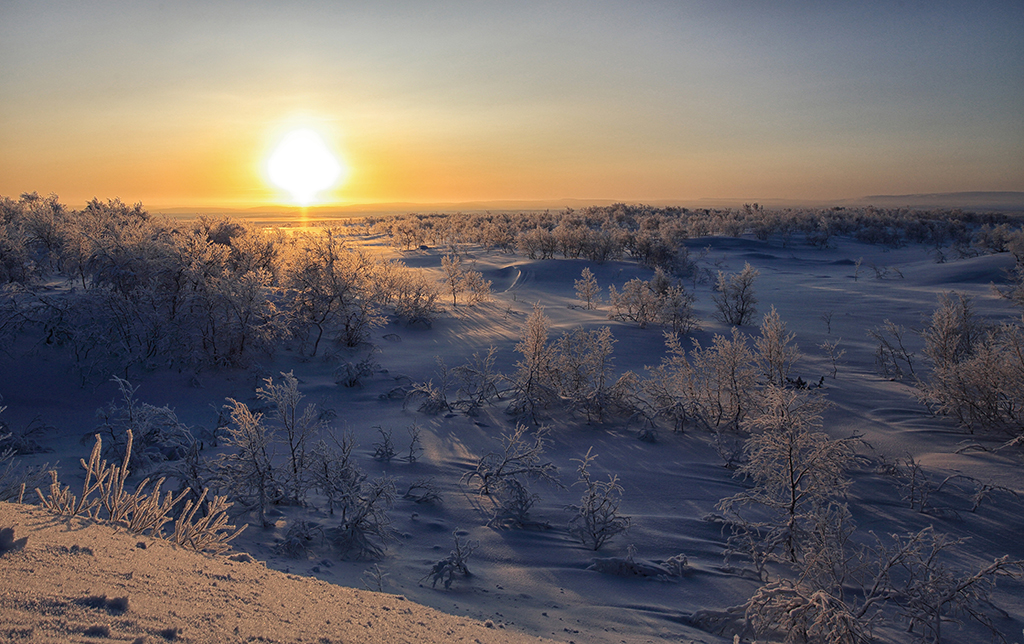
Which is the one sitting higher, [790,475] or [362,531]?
[790,475]

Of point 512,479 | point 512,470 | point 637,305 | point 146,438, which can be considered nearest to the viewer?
point 512,479

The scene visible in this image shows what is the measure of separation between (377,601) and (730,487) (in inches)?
164

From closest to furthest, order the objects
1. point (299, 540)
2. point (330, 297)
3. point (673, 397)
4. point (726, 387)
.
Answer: point (299, 540)
point (726, 387)
point (673, 397)
point (330, 297)

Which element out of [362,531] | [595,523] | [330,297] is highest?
[330,297]

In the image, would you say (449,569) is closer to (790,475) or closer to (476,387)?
(790,475)

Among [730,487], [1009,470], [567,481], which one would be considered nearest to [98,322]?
[567,481]

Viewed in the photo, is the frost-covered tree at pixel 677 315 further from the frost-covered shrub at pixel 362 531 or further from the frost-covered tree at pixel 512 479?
the frost-covered shrub at pixel 362 531

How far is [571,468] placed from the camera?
610cm

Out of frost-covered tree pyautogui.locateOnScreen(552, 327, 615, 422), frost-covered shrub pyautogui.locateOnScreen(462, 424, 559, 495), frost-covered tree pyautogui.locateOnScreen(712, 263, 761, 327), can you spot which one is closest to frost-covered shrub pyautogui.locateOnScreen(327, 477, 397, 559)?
frost-covered shrub pyautogui.locateOnScreen(462, 424, 559, 495)

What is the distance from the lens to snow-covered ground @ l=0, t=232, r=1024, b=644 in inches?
144

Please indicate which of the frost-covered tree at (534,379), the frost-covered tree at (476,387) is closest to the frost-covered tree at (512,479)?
the frost-covered tree at (534,379)

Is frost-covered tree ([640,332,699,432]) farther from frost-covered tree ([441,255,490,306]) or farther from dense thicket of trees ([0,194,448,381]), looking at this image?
frost-covered tree ([441,255,490,306])

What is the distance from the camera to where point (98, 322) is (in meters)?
8.70

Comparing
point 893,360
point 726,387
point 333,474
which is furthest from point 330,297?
point 893,360
